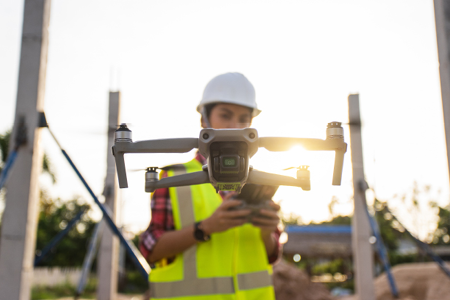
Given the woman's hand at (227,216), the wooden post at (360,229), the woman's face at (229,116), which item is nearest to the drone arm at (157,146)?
the woman's hand at (227,216)

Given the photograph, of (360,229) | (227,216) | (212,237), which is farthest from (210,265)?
(360,229)

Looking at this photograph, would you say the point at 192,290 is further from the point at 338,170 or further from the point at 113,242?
the point at 113,242

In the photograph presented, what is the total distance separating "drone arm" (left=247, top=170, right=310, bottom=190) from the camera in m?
1.25

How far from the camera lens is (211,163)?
1.18m

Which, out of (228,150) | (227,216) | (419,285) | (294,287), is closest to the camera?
(228,150)

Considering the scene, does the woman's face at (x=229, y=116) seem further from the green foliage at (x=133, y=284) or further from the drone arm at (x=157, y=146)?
the green foliage at (x=133, y=284)

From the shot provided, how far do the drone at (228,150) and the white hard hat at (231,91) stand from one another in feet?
3.55

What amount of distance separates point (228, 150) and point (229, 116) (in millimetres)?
1137

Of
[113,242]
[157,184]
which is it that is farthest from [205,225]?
[113,242]

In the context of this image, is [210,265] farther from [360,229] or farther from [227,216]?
[360,229]

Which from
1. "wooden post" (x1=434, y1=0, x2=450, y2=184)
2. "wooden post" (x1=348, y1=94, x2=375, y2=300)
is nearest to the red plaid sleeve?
"wooden post" (x1=434, y1=0, x2=450, y2=184)

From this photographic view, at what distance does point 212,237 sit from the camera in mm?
2262

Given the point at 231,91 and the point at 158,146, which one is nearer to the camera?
the point at 158,146

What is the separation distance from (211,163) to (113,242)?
612cm
